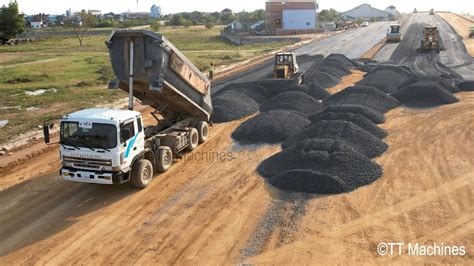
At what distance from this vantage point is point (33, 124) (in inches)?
854

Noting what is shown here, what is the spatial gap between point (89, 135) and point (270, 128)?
856 cm

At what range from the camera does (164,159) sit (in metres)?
14.8

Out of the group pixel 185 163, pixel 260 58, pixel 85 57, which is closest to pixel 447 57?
pixel 260 58

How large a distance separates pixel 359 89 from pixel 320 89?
A: 122 inches

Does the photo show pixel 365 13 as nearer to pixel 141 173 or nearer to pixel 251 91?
pixel 251 91

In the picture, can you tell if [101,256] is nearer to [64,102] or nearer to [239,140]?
[239,140]

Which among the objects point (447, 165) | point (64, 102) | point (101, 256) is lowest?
point (101, 256)

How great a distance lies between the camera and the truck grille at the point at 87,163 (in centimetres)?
1212

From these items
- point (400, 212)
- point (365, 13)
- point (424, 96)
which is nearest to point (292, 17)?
point (424, 96)

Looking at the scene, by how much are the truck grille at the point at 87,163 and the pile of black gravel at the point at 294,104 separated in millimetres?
11839

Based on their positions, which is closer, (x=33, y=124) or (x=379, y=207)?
(x=379, y=207)
